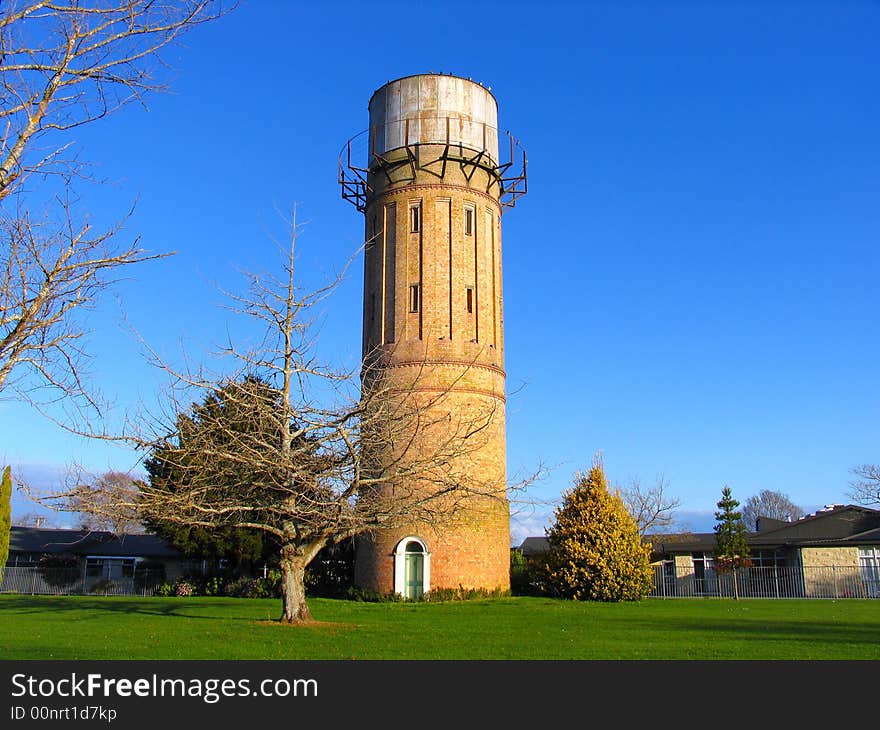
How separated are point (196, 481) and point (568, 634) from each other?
28.9 ft

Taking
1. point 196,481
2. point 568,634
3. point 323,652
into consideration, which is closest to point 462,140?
point 196,481

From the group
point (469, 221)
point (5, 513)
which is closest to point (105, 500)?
point (469, 221)

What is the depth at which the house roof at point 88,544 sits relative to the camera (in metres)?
43.3

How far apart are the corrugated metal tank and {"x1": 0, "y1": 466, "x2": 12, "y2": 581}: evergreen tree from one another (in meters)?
22.4

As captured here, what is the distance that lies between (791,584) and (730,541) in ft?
12.6

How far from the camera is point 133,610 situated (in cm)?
2348

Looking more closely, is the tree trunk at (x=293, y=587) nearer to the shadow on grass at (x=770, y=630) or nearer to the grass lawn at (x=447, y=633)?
the grass lawn at (x=447, y=633)

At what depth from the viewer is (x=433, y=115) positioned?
107 feet

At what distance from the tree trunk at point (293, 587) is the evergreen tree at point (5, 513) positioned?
76.0ft

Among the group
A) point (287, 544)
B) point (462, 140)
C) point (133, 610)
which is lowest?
point (133, 610)

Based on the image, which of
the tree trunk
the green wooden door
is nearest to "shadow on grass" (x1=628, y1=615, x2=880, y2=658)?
the tree trunk

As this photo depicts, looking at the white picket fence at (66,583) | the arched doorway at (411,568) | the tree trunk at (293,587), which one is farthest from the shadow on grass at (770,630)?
the white picket fence at (66,583)
